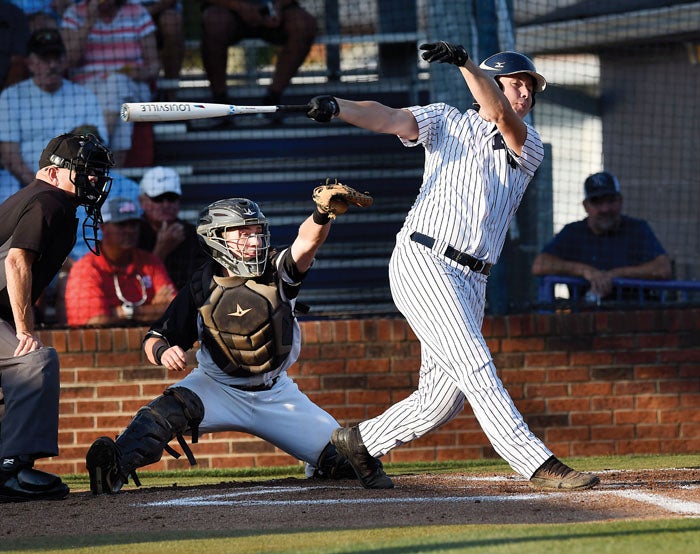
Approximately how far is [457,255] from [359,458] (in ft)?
3.47

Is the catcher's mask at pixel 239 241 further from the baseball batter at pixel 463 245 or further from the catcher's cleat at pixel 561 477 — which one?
the catcher's cleat at pixel 561 477

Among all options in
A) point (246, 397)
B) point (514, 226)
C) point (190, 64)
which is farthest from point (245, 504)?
point (190, 64)

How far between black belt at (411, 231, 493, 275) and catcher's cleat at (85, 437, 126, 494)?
1689 mm

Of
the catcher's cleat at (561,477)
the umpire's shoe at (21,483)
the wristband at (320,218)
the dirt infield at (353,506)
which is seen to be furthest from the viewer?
the umpire's shoe at (21,483)

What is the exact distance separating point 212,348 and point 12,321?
941 millimetres

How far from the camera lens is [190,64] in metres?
11.6

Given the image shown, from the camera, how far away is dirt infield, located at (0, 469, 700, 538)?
4660 millimetres

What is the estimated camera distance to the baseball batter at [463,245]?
507 centimetres

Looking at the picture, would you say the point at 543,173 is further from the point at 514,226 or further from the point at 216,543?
the point at 216,543

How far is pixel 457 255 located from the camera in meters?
5.23

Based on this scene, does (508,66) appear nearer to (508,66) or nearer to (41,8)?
(508,66)

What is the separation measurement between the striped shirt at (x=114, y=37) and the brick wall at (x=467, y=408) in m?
2.65

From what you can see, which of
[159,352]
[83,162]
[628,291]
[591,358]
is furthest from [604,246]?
[83,162]

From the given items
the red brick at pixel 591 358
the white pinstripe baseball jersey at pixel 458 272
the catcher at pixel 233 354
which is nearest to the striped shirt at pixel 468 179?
the white pinstripe baseball jersey at pixel 458 272
